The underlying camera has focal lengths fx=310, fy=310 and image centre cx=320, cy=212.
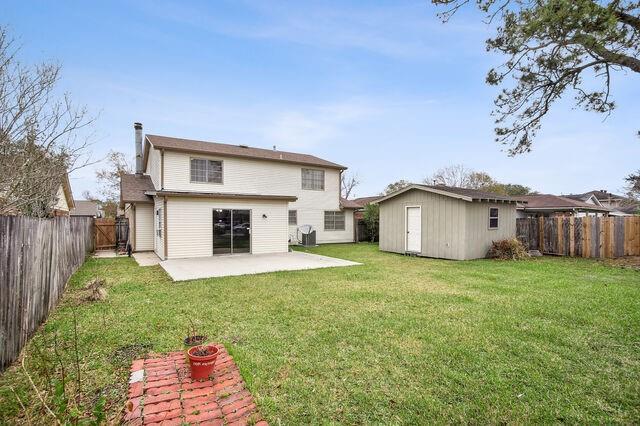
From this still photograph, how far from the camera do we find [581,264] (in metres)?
11.0

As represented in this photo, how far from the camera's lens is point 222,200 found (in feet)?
42.6

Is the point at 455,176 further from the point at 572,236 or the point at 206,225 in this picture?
the point at 206,225

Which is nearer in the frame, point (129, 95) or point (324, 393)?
point (324, 393)

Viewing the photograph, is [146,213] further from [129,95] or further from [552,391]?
[552,391]

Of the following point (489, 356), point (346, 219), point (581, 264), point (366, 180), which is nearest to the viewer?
point (489, 356)

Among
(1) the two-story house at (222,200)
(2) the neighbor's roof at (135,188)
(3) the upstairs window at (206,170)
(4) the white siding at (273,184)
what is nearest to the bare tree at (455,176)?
(4) the white siding at (273,184)

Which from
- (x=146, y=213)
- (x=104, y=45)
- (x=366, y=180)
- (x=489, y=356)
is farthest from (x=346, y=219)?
(x=366, y=180)

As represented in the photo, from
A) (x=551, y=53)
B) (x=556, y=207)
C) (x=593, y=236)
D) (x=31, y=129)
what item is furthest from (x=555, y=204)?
(x=31, y=129)

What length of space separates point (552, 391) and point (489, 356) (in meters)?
0.79

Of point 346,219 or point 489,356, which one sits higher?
point 346,219

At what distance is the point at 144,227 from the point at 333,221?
1073 cm

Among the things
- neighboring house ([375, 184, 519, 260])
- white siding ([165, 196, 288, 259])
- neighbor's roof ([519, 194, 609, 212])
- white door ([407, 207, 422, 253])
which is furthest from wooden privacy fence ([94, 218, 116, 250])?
neighbor's roof ([519, 194, 609, 212])

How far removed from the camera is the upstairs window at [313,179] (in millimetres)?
19198

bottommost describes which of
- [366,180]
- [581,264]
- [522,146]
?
[581,264]
